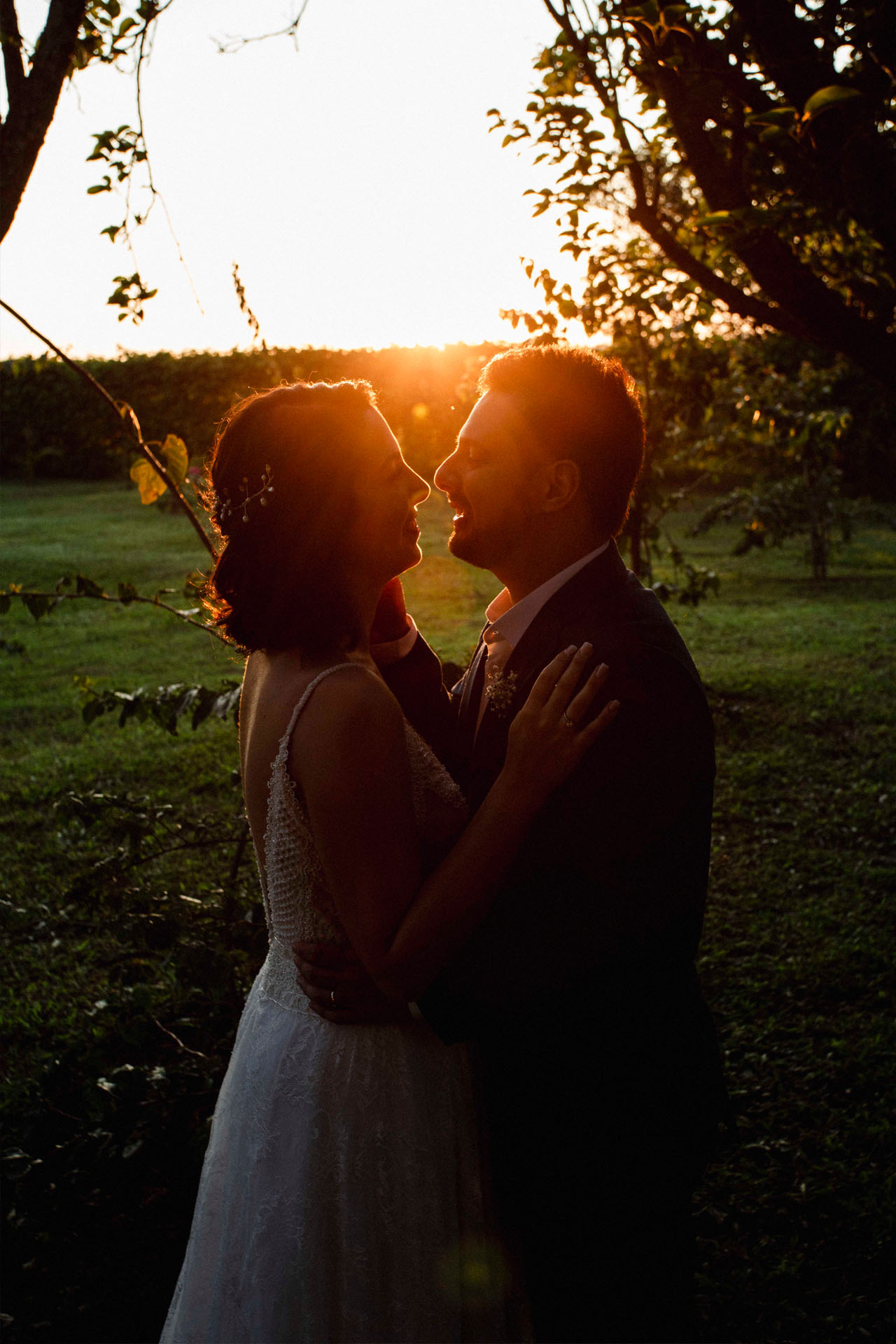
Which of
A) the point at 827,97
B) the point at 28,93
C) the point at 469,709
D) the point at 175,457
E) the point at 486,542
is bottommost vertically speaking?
Answer: the point at 469,709

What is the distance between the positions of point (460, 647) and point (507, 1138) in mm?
8419

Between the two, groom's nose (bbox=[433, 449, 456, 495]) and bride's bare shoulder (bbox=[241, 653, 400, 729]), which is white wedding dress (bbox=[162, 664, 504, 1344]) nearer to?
bride's bare shoulder (bbox=[241, 653, 400, 729])

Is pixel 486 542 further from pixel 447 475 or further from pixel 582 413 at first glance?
pixel 582 413

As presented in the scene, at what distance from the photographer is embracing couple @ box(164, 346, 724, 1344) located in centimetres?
187

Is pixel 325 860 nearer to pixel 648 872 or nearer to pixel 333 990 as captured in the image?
pixel 333 990

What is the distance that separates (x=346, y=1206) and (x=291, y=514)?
4.80 feet

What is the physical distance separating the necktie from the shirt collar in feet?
0.06

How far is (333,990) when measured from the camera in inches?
81.0

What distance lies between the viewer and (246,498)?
206cm

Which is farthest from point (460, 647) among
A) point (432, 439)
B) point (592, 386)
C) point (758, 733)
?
point (592, 386)

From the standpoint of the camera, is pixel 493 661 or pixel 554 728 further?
pixel 493 661

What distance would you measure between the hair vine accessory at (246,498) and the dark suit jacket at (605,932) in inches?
25.4

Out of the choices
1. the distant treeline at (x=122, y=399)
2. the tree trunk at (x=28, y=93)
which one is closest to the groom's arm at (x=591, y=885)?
the tree trunk at (x=28, y=93)

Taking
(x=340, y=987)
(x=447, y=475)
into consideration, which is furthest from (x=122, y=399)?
(x=340, y=987)
